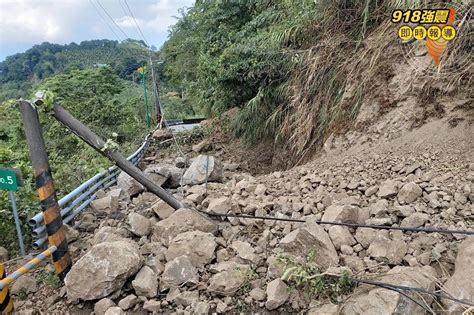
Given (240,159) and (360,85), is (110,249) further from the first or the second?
(240,159)

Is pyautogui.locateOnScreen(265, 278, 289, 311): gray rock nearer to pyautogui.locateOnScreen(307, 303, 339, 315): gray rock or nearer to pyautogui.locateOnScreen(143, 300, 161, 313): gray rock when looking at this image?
pyautogui.locateOnScreen(307, 303, 339, 315): gray rock

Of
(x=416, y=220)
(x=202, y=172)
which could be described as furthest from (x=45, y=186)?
(x=416, y=220)

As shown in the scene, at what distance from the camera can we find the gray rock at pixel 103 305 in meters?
2.38

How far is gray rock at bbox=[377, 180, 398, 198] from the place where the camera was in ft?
9.75

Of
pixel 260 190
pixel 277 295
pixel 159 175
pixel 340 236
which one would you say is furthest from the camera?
pixel 159 175

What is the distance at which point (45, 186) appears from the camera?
2.75 meters

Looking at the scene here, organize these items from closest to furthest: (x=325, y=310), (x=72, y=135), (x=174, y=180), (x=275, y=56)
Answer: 1. (x=325, y=310)
2. (x=174, y=180)
3. (x=275, y=56)
4. (x=72, y=135)

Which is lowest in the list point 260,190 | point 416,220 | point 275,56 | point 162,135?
point 416,220

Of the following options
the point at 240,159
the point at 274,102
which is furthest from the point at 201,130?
the point at 274,102

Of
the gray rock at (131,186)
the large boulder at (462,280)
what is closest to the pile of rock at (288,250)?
the large boulder at (462,280)

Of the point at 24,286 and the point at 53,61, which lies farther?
the point at 53,61

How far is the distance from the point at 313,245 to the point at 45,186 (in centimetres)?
222

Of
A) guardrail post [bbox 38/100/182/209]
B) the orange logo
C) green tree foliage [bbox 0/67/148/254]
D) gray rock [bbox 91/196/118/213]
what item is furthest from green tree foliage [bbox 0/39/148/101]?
the orange logo

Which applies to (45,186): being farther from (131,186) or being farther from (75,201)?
(131,186)
